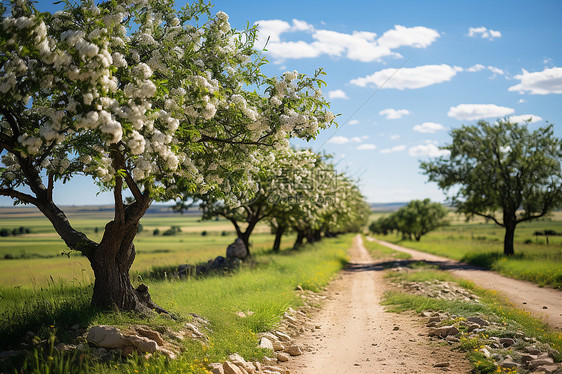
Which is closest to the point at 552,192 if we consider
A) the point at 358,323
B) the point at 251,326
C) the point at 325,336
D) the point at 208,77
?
the point at 358,323

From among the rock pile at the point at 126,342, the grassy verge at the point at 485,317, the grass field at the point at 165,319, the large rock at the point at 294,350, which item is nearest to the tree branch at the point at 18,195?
the grass field at the point at 165,319

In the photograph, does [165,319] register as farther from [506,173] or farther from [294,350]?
[506,173]

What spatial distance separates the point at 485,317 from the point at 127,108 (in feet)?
36.3

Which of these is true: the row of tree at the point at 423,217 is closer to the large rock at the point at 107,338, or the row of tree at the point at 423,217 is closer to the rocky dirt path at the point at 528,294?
the rocky dirt path at the point at 528,294

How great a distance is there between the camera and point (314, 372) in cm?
781

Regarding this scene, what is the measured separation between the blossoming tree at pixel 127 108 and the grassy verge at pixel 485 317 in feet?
20.7

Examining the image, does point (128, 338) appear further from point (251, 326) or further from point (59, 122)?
point (59, 122)

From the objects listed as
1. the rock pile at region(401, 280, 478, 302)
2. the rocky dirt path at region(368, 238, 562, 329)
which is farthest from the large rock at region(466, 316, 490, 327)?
the rock pile at region(401, 280, 478, 302)

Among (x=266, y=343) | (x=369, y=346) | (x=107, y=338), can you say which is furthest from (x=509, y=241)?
(x=107, y=338)

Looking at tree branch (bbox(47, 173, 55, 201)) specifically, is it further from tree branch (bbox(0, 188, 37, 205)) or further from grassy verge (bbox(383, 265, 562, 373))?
grassy verge (bbox(383, 265, 562, 373))

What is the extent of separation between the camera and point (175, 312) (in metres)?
9.59

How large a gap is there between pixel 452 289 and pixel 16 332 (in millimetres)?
15911

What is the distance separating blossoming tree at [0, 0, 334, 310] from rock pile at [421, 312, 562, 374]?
6.44 metres

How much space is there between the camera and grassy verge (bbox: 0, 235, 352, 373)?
6652 millimetres
